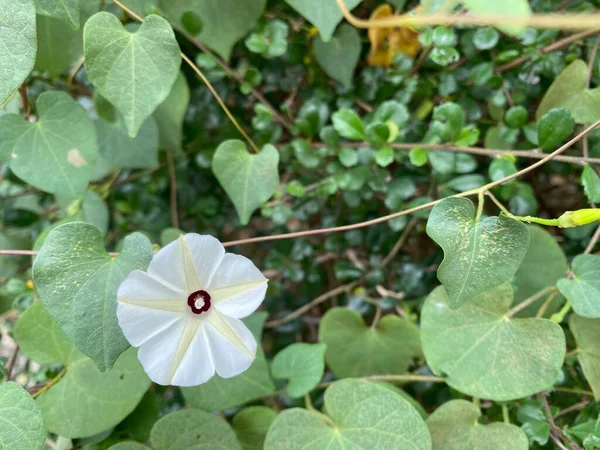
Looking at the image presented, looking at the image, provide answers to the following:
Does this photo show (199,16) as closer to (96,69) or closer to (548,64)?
(96,69)

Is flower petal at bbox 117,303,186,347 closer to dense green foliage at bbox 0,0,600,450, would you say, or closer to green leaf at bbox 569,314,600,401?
dense green foliage at bbox 0,0,600,450

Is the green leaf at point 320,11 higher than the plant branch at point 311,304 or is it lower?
higher

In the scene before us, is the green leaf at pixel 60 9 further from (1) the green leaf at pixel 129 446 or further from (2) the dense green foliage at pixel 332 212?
(1) the green leaf at pixel 129 446

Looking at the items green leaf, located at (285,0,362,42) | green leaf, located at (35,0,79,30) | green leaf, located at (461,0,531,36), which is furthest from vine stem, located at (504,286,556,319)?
green leaf, located at (35,0,79,30)

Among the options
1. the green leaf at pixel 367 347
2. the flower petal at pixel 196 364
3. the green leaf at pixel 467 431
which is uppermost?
the flower petal at pixel 196 364

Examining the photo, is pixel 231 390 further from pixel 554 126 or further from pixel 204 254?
pixel 554 126

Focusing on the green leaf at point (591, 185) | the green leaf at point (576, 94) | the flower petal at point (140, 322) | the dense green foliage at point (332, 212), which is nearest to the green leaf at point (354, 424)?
the dense green foliage at point (332, 212)
